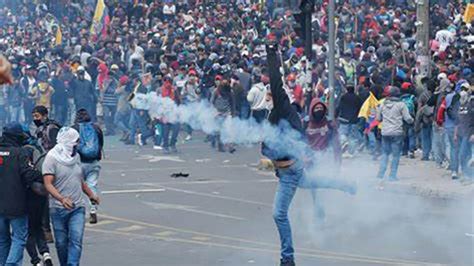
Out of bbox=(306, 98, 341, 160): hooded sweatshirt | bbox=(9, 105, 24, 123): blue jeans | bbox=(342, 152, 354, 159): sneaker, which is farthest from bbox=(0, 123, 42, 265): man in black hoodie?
bbox=(9, 105, 24, 123): blue jeans

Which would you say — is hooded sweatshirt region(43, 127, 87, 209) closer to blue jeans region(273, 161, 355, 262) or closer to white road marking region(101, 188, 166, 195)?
blue jeans region(273, 161, 355, 262)

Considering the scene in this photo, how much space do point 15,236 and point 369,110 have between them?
12596 millimetres

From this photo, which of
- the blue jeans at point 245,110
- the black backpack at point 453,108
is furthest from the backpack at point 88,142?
the blue jeans at point 245,110

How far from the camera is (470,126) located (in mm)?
19562

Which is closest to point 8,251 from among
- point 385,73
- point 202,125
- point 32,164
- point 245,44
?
point 32,164

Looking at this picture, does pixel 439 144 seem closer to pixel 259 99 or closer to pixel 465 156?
pixel 465 156

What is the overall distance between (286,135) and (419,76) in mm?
11732

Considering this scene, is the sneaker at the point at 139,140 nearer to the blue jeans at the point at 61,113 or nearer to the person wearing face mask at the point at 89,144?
the blue jeans at the point at 61,113

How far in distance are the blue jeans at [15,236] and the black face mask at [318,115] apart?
15.4 feet

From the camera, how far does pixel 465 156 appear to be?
1970 cm

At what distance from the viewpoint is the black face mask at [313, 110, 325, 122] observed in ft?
49.9

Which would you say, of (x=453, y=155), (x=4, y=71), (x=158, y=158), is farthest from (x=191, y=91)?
(x=4, y=71)

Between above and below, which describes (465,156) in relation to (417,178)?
above

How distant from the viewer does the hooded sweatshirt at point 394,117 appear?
20.3 meters
